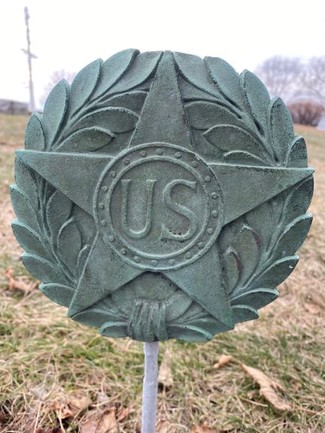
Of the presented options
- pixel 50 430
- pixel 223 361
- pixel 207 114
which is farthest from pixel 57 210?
pixel 223 361

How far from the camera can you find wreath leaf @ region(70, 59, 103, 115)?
1.22 metres

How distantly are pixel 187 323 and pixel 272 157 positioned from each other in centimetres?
56

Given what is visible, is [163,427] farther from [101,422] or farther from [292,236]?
[292,236]

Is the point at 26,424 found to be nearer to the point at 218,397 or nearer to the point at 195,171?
the point at 218,397

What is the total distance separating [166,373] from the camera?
6.75ft

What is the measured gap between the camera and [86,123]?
1229 mm

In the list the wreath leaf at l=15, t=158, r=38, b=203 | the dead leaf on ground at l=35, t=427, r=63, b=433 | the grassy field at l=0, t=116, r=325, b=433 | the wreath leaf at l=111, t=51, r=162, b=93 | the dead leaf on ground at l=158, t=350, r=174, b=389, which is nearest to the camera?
the wreath leaf at l=111, t=51, r=162, b=93

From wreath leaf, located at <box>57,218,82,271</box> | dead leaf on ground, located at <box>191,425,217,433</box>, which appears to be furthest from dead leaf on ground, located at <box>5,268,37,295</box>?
wreath leaf, located at <box>57,218,82,271</box>

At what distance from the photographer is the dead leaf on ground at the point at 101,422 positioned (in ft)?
5.75

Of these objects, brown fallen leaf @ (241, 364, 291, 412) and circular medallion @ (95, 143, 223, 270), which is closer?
circular medallion @ (95, 143, 223, 270)

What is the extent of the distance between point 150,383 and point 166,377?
2.04 ft

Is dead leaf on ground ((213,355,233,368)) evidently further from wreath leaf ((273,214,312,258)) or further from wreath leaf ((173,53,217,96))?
wreath leaf ((173,53,217,96))

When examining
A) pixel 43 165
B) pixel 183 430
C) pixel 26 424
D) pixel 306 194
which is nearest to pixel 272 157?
pixel 306 194

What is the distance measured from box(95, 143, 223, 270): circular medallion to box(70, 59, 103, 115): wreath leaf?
0.20 metres
